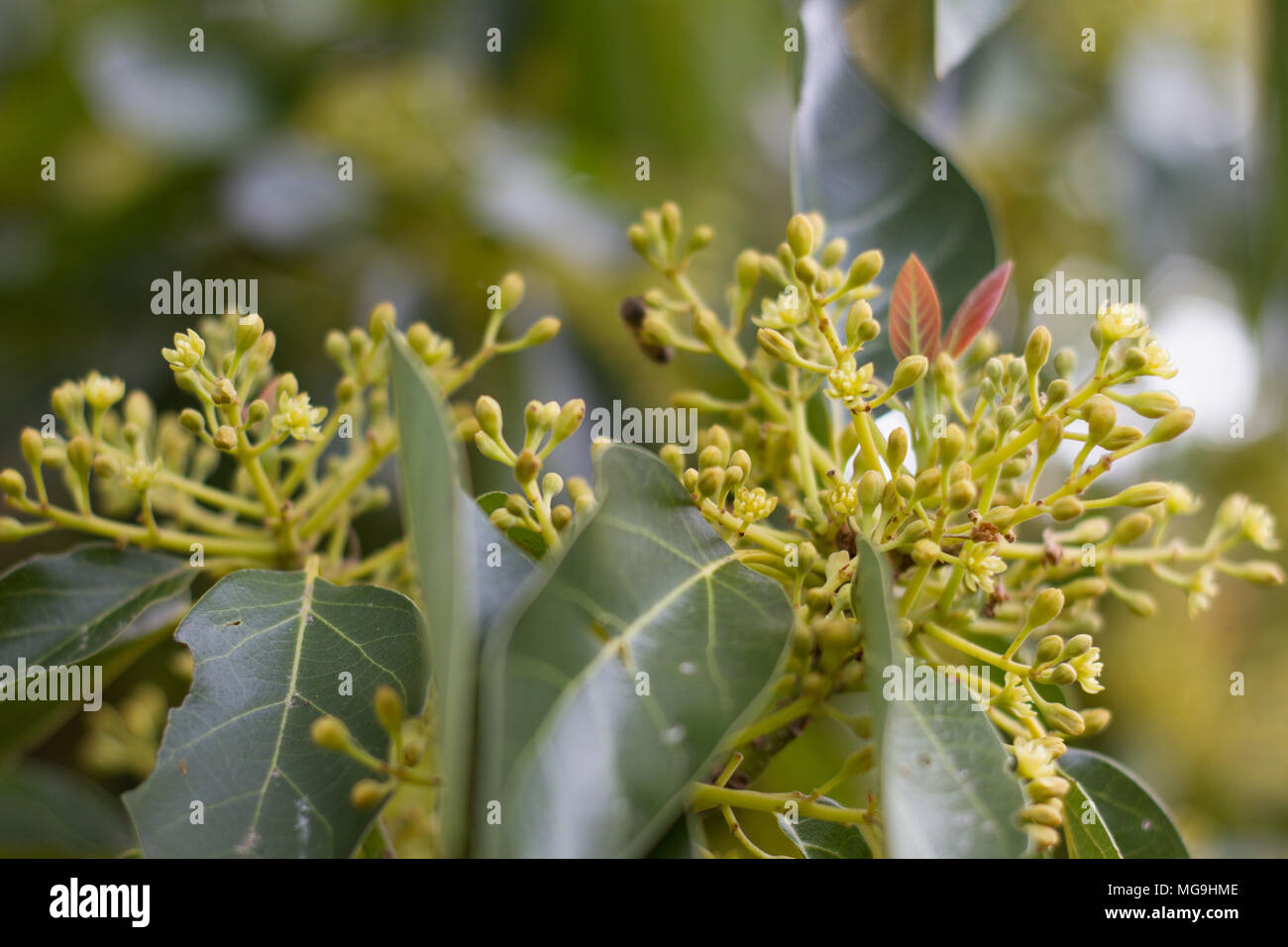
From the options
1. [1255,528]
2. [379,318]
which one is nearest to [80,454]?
[379,318]

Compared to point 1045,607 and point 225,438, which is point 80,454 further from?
point 1045,607

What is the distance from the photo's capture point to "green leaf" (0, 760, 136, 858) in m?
1.77

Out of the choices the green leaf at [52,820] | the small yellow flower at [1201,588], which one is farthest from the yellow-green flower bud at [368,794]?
the green leaf at [52,820]

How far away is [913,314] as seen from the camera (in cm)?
103

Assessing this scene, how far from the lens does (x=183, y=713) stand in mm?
864

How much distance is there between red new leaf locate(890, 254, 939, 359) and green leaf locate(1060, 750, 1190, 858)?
17.6 inches

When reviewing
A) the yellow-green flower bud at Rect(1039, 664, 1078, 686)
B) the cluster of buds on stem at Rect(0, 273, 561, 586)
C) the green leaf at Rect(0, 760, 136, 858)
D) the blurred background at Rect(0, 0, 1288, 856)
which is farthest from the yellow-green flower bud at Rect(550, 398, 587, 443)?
the green leaf at Rect(0, 760, 136, 858)

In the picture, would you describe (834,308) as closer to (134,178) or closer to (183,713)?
(183,713)

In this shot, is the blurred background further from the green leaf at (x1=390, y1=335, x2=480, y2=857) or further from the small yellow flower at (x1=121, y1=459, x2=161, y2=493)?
the green leaf at (x1=390, y1=335, x2=480, y2=857)

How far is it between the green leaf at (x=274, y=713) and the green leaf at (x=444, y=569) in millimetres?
223

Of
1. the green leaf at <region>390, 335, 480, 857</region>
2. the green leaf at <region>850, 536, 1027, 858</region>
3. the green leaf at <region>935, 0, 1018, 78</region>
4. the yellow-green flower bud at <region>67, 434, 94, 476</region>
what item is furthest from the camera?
the green leaf at <region>935, 0, 1018, 78</region>

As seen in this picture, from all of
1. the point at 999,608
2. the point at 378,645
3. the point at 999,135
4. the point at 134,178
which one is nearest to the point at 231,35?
the point at 134,178

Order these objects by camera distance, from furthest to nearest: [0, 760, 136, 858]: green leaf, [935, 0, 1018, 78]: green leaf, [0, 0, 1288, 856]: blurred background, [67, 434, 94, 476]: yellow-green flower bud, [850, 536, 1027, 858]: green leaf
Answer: [0, 0, 1288, 856]: blurred background < [0, 760, 136, 858]: green leaf < [935, 0, 1018, 78]: green leaf < [67, 434, 94, 476]: yellow-green flower bud < [850, 536, 1027, 858]: green leaf
